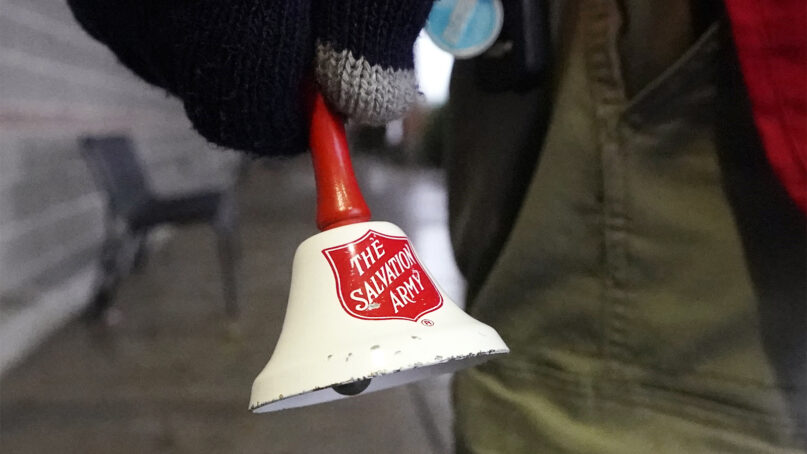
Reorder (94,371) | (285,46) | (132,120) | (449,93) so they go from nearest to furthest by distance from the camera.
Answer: (285,46) < (449,93) < (94,371) < (132,120)

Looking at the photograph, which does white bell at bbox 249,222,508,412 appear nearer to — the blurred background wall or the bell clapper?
the bell clapper

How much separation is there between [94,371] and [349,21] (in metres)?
1.25

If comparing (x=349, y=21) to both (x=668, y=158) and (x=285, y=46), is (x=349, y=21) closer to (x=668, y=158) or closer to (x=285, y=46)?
(x=285, y=46)

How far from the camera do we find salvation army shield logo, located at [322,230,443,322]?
0.27 m

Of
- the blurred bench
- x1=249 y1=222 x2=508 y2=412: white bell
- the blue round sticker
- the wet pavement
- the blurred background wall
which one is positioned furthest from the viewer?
the blurred bench

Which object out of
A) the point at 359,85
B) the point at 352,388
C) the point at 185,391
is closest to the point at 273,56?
the point at 359,85

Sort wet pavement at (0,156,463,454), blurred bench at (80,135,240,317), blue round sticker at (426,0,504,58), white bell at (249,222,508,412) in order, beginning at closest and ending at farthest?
white bell at (249,222,508,412), blue round sticker at (426,0,504,58), wet pavement at (0,156,463,454), blurred bench at (80,135,240,317)

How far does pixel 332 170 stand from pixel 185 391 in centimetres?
106

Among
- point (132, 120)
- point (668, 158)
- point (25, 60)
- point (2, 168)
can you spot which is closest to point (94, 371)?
point (2, 168)

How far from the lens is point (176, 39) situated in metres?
0.26

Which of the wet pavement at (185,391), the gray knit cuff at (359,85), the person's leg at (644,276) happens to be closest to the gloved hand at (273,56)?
the gray knit cuff at (359,85)

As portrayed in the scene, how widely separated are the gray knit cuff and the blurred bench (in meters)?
1.31

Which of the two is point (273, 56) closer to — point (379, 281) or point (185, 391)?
point (379, 281)

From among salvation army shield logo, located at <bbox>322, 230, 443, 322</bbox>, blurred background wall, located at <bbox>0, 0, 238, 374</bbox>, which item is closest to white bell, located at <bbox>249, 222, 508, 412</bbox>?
salvation army shield logo, located at <bbox>322, 230, 443, 322</bbox>
